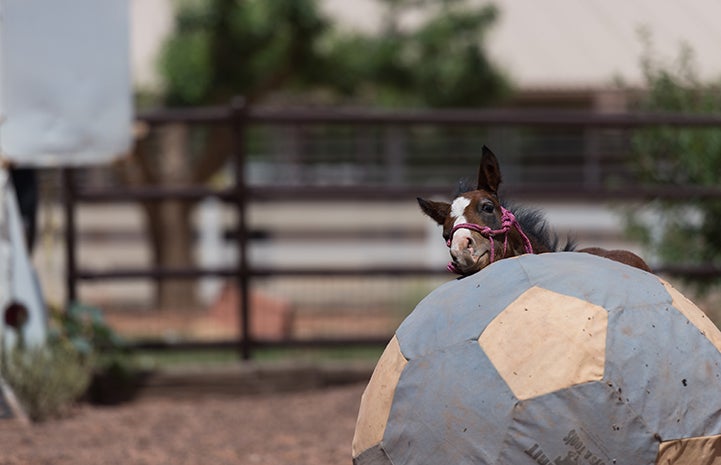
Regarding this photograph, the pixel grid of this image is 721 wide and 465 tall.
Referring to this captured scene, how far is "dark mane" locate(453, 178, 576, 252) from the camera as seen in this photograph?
12.6ft

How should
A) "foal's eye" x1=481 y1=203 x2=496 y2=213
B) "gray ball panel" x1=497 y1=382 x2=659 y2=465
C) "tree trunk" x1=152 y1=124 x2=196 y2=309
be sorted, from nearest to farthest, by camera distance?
"gray ball panel" x1=497 y1=382 x2=659 y2=465, "foal's eye" x1=481 y1=203 x2=496 y2=213, "tree trunk" x1=152 y1=124 x2=196 y2=309

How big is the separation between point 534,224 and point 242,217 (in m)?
4.94

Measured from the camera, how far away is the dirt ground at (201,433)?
5980 mm

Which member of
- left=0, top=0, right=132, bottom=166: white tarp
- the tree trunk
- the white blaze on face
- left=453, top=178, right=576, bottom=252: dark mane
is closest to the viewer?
the white blaze on face

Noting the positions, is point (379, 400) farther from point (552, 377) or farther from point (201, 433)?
point (201, 433)

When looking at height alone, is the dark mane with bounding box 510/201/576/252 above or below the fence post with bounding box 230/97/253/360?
above

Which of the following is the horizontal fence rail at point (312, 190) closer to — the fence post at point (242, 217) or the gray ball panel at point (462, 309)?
the fence post at point (242, 217)

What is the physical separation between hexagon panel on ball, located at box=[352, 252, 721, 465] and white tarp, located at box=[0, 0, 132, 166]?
195 inches

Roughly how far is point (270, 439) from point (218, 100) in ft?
35.7

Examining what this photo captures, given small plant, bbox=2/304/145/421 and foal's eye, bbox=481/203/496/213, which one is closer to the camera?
foal's eye, bbox=481/203/496/213

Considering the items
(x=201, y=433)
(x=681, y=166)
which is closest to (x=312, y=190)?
(x=201, y=433)

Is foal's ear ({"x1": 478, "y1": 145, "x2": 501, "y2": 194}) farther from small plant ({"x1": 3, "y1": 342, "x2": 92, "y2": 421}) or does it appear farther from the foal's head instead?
small plant ({"x1": 3, "y1": 342, "x2": 92, "y2": 421})

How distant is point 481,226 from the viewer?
3670 mm

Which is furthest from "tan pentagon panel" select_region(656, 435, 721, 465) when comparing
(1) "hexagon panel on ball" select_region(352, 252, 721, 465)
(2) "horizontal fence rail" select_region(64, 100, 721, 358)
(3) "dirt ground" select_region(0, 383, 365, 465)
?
(2) "horizontal fence rail" select_region(64, 100, 721, 358)
